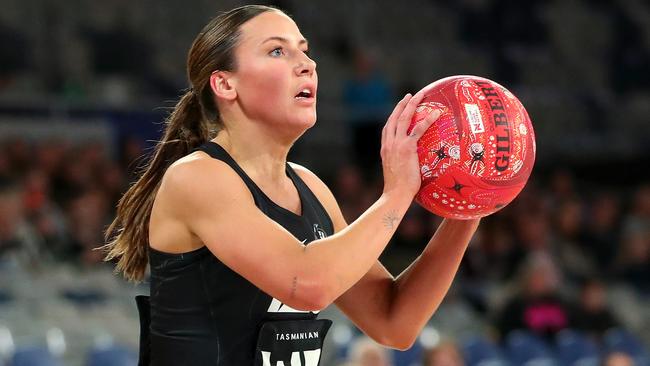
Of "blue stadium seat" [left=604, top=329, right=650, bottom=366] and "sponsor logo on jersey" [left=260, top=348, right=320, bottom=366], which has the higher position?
"sponsor logo on jersey" [left=260, top=348, right=320, bottom=366]

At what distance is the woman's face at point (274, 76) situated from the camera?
2.82 metres

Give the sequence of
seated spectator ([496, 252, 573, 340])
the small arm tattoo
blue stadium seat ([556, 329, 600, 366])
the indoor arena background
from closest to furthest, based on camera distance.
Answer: the small arm tattoo → the indoor arena background → blue stadium seat ([556, 329, 600, 366]) → seated spectator ([496, 252, 573, 340])

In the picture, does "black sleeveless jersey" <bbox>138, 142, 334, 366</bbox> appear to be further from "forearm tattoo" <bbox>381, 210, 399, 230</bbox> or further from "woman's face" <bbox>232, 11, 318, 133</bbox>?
"forearm tattoo" <bbox>381, 210, 399, 230</bbox>

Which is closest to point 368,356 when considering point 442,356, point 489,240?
point 442,356

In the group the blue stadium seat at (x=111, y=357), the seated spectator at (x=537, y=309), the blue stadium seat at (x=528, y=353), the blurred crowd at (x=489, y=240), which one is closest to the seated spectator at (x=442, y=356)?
the blurred crowd at (x=489, y=240)

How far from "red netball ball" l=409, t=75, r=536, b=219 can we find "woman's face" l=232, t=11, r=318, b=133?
0.91ft

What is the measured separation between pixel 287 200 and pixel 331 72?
10.6 m

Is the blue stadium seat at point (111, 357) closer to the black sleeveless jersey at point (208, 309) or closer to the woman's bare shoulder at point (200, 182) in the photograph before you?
the black sleeveless jersey at point (208, 309)

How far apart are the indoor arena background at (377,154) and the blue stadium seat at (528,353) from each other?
16 millimetres

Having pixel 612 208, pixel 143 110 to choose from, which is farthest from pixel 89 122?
pixel 612 208

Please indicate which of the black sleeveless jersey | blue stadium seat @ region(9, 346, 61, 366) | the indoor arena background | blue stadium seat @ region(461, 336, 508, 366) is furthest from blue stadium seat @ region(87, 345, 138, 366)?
the black sleeveless jersey

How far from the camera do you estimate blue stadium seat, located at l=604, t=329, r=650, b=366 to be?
27.6 feet

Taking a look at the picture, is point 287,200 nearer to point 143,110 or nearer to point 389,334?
point 389,334

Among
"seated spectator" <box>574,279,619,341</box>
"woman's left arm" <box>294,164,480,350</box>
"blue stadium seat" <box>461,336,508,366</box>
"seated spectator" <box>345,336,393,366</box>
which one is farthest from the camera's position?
"seated spectator" <box>574,279,619,341</box>
